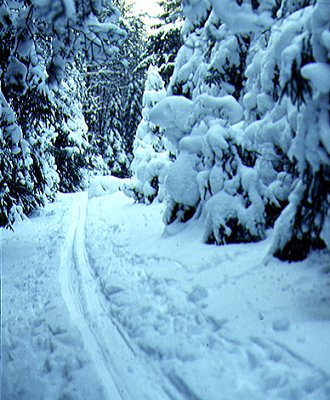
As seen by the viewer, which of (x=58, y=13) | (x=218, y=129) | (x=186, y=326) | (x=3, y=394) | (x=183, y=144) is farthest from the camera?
(x=183, y=144)

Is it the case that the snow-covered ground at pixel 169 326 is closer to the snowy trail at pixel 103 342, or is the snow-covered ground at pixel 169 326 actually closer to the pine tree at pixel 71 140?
the snowy trail at pixel 103 342

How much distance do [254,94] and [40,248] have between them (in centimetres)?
839

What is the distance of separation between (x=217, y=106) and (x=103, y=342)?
6968mm

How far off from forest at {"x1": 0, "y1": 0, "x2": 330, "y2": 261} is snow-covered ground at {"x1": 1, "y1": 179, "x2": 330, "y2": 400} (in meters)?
0.92

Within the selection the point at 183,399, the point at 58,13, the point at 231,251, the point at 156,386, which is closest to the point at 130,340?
the point at 156,386

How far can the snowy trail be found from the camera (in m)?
4.36

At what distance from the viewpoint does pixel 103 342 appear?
5582 millimetres

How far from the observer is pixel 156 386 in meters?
4.36

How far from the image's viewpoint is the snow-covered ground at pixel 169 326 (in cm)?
434

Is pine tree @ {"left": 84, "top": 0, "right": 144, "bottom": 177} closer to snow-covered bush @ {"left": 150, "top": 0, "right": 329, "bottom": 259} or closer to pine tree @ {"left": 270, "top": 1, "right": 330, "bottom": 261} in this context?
snow-covered bush @ {"left": 150, "top": 0, "right": 329, "bottom": 259}

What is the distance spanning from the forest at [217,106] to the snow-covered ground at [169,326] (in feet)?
3.01

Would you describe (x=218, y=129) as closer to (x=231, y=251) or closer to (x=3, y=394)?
(x=231, y=251)

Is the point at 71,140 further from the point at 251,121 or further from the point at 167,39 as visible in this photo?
the point at 251,121

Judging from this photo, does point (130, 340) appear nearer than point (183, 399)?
No
